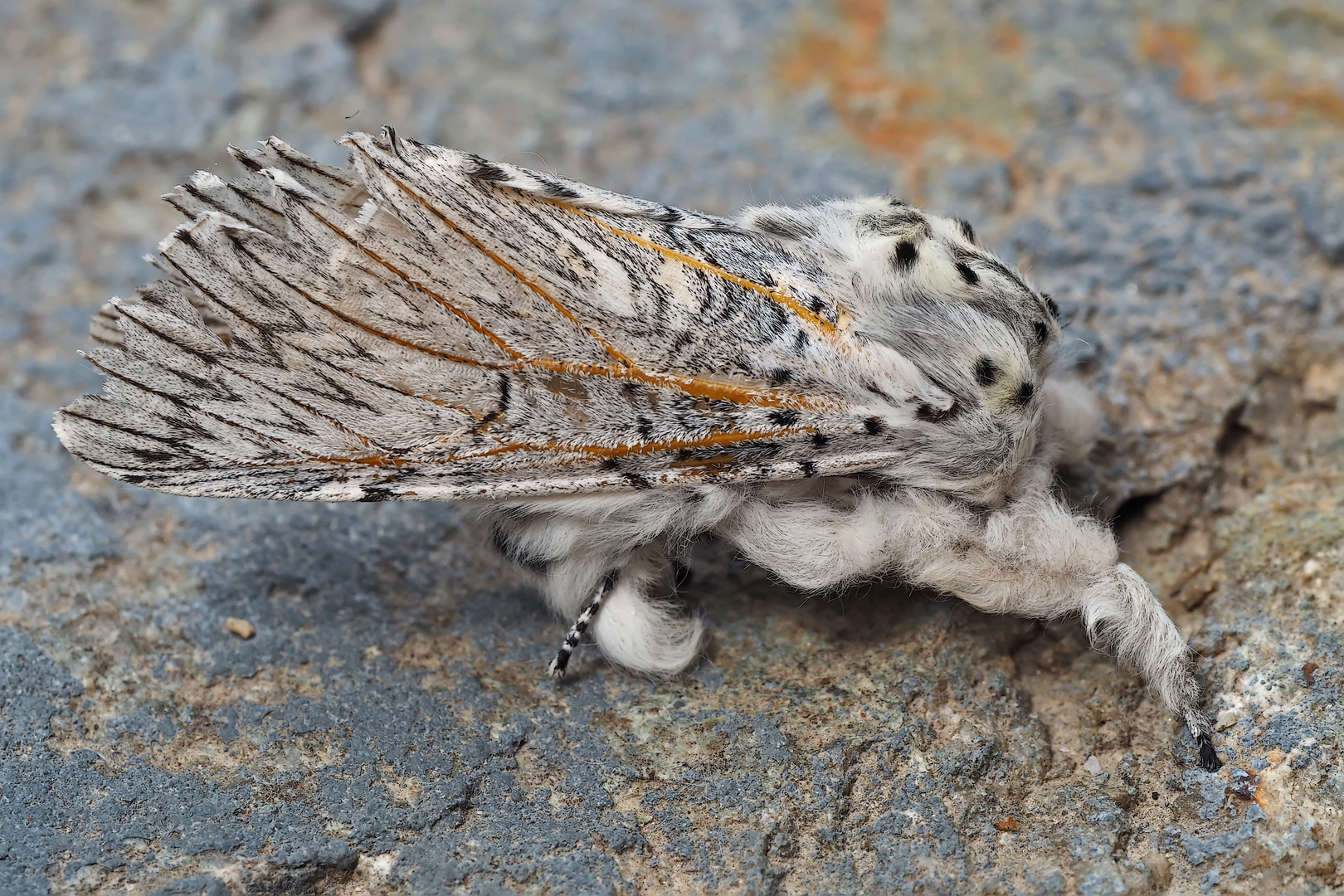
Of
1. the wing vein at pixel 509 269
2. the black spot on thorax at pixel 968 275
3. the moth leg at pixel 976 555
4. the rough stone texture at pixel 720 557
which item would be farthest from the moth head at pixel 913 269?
the rough stone texture at pixel 720 557

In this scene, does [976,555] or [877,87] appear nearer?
[976,555]

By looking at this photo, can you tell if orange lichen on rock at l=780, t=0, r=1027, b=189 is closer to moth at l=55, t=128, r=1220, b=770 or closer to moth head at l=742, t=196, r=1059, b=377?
moth head at l=742, t=196, r=1059, b=377

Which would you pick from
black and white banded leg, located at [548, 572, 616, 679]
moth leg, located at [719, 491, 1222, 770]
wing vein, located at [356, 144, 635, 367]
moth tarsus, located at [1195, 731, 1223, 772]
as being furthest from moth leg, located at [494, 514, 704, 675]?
moth tarsus, located at [1195, 731, 1223, 772]

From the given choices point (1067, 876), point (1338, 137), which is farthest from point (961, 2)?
point (1067, 876)

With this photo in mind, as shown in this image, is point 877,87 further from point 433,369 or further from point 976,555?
point 433,369

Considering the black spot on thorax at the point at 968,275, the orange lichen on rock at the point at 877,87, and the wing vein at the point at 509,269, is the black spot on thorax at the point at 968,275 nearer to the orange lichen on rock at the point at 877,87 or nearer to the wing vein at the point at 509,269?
the wing vein at the point at 509,269

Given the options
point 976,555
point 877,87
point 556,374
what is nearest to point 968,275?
point 976,555
